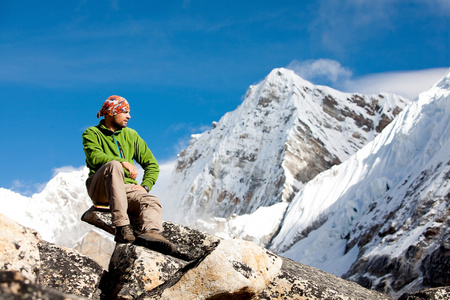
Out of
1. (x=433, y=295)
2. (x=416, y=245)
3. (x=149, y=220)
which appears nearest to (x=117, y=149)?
(x=149, y=220)

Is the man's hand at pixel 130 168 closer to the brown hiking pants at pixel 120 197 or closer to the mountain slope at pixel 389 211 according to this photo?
the brown hiking pants at pixel 120 197

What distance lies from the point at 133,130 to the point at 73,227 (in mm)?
162112

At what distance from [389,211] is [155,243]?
30.1 metres

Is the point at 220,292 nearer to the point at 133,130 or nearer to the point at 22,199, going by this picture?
the point at 133,130

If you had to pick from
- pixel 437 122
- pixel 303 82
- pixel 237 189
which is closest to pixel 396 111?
pixel 303 82

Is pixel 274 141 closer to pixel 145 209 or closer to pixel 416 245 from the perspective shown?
pixel 416 245

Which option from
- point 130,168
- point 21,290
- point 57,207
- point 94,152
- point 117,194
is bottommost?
point 21,290

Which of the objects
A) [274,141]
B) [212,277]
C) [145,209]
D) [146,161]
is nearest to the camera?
[212,277]

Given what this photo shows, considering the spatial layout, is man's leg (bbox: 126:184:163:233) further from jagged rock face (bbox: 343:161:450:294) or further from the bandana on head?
jagged rock face (bbox: 343:161:450:294)

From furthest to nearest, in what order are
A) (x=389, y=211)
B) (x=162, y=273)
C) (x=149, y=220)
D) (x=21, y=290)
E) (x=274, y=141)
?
(x=274, y=141)
(x=389, y=211)
(x=149, y=220)
(x=162, y=273)
(x=21, y=290)

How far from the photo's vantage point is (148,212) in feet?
→ 21.2

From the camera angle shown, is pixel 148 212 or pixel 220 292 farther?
pixel 148 212

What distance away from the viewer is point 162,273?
560 cm

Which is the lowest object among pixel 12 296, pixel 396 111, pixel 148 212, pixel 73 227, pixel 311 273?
pixel 12 296
